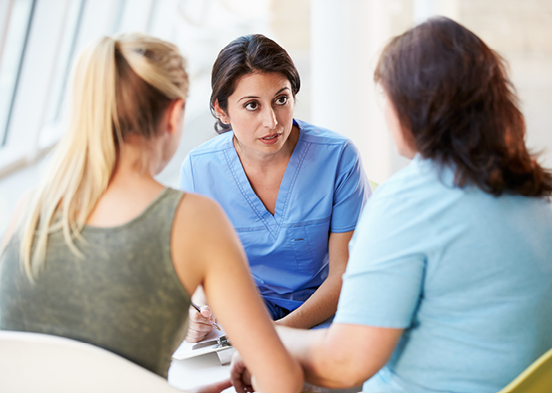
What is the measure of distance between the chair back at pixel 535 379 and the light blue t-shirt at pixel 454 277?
73mm

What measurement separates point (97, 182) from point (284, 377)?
418 millimetres

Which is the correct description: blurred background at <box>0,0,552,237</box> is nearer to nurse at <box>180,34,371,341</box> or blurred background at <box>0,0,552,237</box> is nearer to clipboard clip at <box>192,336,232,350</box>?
nurse at <box>180,34,371,341</box>

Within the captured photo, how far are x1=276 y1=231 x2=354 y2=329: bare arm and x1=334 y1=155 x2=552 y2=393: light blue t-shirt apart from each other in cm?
53

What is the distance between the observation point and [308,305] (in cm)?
141

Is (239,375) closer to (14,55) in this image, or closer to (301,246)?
(301,246)

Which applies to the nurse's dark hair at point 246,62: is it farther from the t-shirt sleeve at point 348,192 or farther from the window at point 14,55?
the window at point 14,55

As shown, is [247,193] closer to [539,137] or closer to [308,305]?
[308,305]

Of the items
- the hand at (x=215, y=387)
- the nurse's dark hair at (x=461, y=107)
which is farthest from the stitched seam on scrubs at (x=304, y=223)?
the nurse's dark hair at (x=461, y=107)

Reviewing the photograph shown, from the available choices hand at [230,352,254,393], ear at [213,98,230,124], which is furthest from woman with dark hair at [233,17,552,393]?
ear at [213,98,230,124]

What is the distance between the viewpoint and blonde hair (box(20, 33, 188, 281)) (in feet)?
2.61

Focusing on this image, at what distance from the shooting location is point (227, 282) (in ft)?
2.62

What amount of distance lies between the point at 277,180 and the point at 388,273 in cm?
81

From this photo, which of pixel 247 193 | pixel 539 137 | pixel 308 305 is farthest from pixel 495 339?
pixel 539 137

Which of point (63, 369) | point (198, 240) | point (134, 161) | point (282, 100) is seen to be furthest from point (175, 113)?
point (282, 100)
